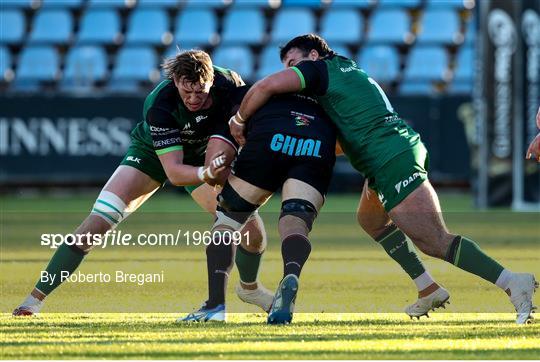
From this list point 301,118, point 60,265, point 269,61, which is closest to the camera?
point 301,118

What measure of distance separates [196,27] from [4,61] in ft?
12.2

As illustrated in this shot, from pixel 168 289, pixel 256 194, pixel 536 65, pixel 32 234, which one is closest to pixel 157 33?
pixel 536 65

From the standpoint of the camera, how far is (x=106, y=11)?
23.7 meters

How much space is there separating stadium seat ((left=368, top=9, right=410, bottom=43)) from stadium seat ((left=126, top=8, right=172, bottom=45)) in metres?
4.00

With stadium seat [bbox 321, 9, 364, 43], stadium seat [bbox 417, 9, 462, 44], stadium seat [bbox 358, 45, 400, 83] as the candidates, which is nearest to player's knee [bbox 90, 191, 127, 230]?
stadium seat [bbox 358, 45, 400, 83]

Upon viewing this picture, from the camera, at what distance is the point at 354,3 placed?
24469 millimetres

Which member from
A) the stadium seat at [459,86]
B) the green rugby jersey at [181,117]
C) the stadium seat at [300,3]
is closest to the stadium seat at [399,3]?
the stadium seat at [300,3]

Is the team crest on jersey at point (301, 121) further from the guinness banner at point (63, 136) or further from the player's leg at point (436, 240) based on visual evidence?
the guinness banner at point (63, 136)

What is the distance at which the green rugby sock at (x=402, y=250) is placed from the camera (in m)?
6.98

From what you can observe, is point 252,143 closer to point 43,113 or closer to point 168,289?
point 168,289

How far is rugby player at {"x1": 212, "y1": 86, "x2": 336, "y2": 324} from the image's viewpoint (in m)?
6.48

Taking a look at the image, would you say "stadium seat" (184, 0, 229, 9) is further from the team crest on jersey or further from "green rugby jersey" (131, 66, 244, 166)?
the team crest on jersey

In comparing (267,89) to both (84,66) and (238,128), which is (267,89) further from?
(84,66)

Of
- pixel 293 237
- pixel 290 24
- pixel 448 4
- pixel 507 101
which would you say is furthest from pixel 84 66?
pixel 293 237
